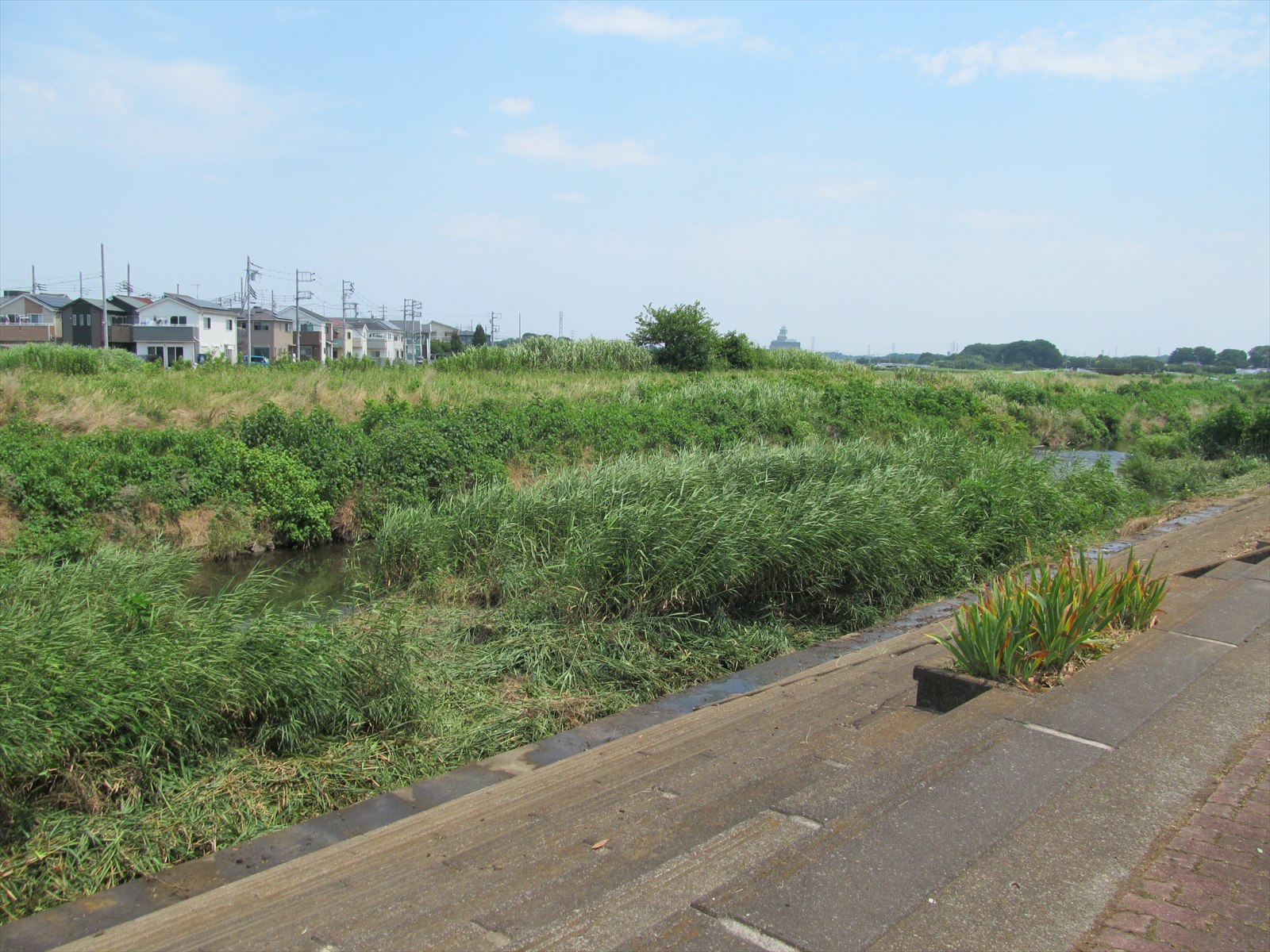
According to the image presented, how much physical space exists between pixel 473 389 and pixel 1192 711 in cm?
1896

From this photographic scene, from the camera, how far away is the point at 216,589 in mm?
10664

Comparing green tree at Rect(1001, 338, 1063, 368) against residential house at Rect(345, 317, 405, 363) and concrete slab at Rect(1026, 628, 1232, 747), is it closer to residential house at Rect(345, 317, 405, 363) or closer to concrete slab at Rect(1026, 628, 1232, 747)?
residential house at Rect(345, 317, 405, 363)

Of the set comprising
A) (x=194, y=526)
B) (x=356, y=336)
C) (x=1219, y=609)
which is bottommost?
(x=194, y=526)

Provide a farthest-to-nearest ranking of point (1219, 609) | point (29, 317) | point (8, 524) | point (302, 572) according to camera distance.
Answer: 1. point (29, 317)
2. point (302, 572)
3. point (8, 524)
4. point (1219, 609)

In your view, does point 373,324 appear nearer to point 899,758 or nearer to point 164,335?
point 164,335

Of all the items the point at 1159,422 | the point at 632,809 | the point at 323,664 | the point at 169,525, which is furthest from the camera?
the point at 1159,422

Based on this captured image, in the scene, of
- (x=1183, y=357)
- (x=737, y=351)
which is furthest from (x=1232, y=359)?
(x=737, y=351)

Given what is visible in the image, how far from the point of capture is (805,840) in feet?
11.1

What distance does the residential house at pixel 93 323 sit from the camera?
56.7 meters

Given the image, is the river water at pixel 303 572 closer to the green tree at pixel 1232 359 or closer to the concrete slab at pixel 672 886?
the concrete slab at pixel 672 886

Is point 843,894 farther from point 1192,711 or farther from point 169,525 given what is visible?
point 169,525

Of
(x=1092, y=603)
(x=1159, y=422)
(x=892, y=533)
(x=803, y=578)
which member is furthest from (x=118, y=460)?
(x=1159, y=422)

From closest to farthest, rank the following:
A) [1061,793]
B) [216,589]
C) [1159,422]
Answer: [1061,793]
[216,589]
[1159,422]

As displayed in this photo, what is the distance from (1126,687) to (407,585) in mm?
6948
